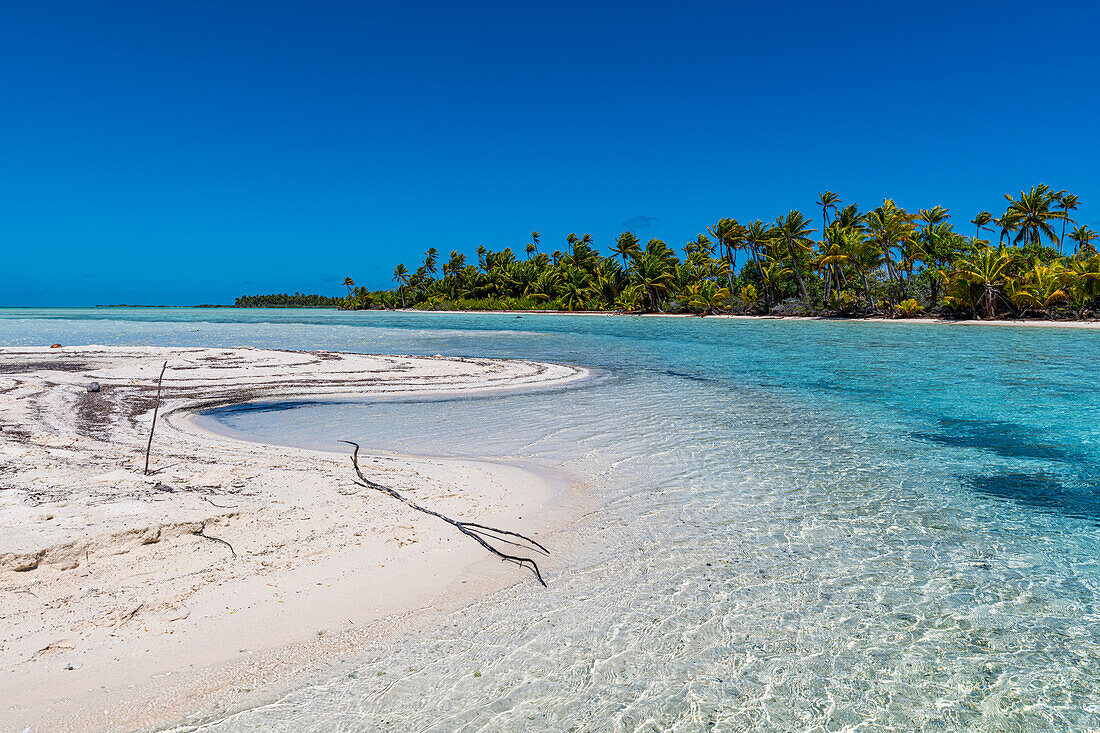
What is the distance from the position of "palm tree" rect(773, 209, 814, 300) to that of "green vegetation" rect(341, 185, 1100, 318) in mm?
120

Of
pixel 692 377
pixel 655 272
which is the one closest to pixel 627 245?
pixel 655 272

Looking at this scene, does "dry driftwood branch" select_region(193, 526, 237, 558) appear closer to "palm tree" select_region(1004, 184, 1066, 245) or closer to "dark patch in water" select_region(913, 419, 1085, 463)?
"dark patch in water" select_region(913, 419, 1085, 463)

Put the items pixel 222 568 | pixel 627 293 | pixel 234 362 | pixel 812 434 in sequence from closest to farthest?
pixel 222 568 < pixel 812 434 < pixel 234 362 < pixel 627 293

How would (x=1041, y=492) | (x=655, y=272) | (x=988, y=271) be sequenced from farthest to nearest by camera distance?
(x=655, y=272)
(x=988, y=271)
(x=1041, y=492)

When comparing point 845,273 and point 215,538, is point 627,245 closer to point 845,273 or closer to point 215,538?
point 845,273

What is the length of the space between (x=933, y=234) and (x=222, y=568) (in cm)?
6548

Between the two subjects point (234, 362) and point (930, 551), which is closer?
point (930, 551)

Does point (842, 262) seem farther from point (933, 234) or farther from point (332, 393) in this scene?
point (332, 393)

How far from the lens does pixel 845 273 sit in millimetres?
65625

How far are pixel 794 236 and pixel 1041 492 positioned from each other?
6585 centimetres

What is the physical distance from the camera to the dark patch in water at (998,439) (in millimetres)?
8500

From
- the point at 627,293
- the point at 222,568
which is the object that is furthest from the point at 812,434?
the point at 627,293

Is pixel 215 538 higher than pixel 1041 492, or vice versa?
pixel 215 538

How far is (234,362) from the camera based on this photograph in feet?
64.1
